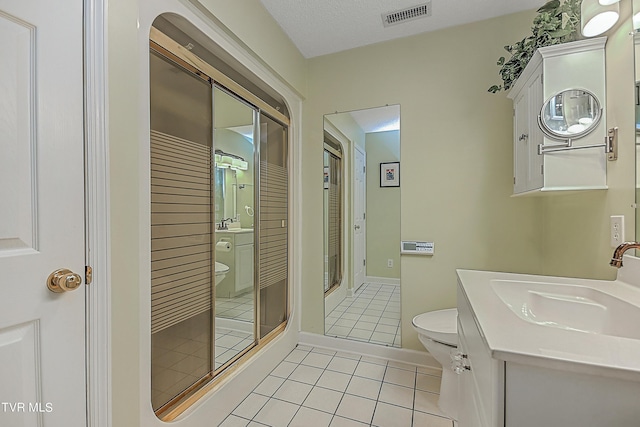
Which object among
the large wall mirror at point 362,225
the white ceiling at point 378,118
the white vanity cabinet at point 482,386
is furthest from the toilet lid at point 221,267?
the white ceiling at point 378,118

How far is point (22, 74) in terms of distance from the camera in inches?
31.6

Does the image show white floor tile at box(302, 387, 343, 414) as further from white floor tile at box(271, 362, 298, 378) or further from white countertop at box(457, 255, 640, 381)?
white countertop at box(457, 255, 640, 381)

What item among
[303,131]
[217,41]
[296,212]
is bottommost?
[296,212]

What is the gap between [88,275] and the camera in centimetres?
94

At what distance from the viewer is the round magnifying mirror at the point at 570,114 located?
1.30 meters

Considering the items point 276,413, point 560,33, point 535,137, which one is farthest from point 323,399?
point 560,33

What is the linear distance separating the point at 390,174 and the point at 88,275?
2007 mm

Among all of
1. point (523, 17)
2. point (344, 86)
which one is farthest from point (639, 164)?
point (344, 86)

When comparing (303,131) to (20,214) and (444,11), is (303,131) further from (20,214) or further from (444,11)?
(20,214)

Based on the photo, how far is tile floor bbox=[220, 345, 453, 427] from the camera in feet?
5.16

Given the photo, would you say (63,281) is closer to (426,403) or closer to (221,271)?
(221,271)

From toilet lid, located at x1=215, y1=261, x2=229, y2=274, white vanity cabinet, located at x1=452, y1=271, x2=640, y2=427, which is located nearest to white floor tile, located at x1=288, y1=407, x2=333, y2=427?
toilet lid, located at x1=215, y1=261, x2=229, y2=274

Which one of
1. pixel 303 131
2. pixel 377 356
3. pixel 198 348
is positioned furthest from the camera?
pixel 303 131

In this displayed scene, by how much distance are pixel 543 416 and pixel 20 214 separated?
1357 mm
